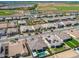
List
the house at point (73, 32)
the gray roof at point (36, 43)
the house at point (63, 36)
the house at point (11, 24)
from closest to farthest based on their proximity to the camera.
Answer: the gray roof at point (36, 43)
the house at point (63, 36)
the house at point (73, 32)
the house at point (11, 24)

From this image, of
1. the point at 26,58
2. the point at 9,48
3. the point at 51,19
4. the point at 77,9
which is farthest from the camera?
the point at 51,19

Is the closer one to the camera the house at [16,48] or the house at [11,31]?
the house at [16,48]

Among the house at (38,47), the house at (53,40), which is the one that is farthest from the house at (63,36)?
the house at (38,47)

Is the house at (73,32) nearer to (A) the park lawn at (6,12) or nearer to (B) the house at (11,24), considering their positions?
(B) the house at (11,24)

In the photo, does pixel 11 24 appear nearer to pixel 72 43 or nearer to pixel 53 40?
pixel 53 40

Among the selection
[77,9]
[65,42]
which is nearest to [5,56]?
[65,42]

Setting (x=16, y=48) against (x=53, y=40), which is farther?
(x=53, y=40)

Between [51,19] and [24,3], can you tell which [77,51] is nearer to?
[51,19]

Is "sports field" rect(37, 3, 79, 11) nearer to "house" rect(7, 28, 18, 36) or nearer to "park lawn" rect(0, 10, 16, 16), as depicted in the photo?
"park lawn" rect(0, 10, 16, 16)

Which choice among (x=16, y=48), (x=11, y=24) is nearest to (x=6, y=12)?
(x=11, y=24)

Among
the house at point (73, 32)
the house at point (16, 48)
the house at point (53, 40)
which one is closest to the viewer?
the house at point (16, 48)

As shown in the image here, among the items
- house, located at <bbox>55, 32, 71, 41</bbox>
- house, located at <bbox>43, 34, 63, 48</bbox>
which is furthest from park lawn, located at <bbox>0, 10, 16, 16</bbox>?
house, located at <bbox>55, 32, 71, 41</bbox>
